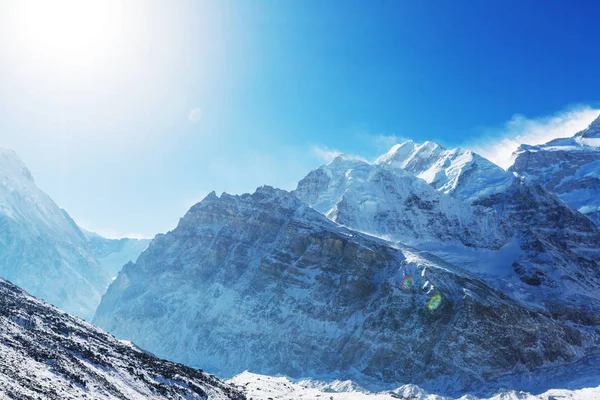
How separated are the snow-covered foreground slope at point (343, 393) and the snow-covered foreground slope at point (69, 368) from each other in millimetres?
23836

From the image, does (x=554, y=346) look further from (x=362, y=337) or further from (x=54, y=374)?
(x=54, y=374)

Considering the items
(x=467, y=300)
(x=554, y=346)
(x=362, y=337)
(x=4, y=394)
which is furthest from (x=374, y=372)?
(x=4, y=394)

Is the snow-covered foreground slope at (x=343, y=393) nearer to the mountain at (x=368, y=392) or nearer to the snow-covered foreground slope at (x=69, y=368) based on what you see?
the mountain at (x=368, y=392)

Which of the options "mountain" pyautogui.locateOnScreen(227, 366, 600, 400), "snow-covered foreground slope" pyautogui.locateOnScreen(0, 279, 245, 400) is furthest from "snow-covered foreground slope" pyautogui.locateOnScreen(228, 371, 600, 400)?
"snow-covered foreground slope" pyautogui.locateOnScreen(0, 279, 245, 400)

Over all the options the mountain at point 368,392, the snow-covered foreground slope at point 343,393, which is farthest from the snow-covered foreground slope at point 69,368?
the mountain at point 368,392

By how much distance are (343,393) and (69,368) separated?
10068 cm

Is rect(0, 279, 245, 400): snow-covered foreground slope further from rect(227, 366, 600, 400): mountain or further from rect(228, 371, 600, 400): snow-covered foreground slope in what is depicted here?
rect(227, 366, 600, 400): mountain

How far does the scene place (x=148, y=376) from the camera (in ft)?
303

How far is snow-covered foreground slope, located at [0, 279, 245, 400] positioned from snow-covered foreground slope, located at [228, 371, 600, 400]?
23.8 m

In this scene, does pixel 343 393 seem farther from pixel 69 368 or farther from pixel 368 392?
pixel 69 368

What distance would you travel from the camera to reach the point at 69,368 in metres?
72.4

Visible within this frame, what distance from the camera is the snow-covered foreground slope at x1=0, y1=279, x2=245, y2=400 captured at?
60.5 metres

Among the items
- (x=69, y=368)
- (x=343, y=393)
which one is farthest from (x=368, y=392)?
(x=69, y=368)

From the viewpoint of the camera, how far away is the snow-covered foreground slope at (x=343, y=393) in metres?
138
